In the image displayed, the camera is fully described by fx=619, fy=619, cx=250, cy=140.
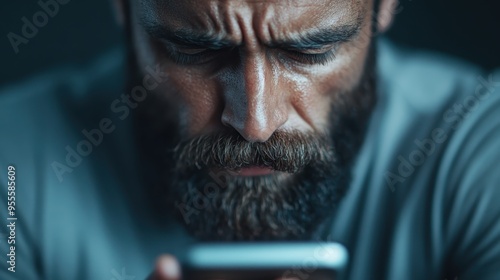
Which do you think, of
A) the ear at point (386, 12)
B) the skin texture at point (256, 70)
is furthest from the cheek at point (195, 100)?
the ear at point (386, 12)

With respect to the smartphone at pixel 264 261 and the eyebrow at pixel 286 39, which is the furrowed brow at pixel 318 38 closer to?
the eyebrow at pixel 286 39

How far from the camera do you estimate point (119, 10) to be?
Answer: 31.8 inches

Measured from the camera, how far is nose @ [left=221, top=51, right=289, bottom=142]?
66cm

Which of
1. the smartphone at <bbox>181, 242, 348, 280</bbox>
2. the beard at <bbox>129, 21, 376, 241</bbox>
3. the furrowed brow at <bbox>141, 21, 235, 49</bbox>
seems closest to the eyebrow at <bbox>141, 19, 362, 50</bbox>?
the furrowed brow at <bbox>141, 21, 235, 49</bbox>

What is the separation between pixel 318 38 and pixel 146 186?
334mm

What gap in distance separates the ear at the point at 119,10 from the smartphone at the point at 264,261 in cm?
32

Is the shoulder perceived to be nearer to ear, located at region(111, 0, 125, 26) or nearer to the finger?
ear, located at region(111, 0, 125, 26)

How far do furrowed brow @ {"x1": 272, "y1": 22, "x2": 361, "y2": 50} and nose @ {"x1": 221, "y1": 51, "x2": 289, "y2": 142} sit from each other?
33 millimetres

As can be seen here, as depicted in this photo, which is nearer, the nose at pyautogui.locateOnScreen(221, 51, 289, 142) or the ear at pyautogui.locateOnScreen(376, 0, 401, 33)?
the nose at pyautogui.locateOnScreen(221, 51, 289, 142)

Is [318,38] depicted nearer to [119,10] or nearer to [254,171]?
Answer: [254,171]

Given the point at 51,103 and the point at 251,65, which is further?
the point at 51,103

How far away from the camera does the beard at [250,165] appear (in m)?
0.72

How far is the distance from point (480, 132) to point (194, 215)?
397 mm

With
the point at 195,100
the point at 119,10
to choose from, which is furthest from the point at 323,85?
the point at 119,10
